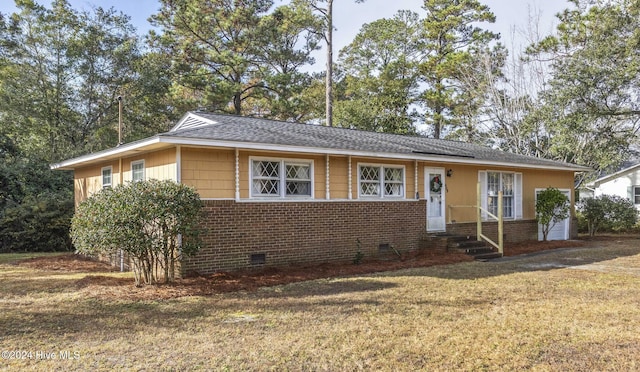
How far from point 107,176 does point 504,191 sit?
1233cm

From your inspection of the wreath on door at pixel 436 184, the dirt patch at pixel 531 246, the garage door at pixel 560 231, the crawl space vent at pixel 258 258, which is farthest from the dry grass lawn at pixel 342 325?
the garage door at pixel 560 231

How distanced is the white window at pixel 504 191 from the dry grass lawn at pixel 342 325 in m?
5.91

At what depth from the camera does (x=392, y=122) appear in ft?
93.9

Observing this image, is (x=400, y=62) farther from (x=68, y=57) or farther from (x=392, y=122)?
(x=68, y=57)

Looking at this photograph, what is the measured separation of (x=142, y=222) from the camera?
301 inches

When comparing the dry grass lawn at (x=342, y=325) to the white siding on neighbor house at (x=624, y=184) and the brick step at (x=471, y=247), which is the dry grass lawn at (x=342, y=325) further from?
the white siding on neighbor house at (x=624, y=184)

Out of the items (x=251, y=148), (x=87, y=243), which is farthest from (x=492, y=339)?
(x=87, y=243)

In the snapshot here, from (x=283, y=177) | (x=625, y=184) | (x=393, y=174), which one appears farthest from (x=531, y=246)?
(x=625, y=184)

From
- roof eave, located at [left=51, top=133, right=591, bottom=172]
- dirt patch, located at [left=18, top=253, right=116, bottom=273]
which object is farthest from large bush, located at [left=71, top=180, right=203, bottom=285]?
dirt patch, located at [left=18, top=253, right=116, bottom=273]

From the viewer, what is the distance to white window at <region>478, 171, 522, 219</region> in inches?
579

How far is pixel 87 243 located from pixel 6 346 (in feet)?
9.58

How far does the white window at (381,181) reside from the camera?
38.1 ft

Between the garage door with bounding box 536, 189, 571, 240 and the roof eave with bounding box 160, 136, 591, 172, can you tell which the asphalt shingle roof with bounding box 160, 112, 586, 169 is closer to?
the roof eave with bounding box 160, 136, 591, 172

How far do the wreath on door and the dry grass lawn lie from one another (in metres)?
4.39
